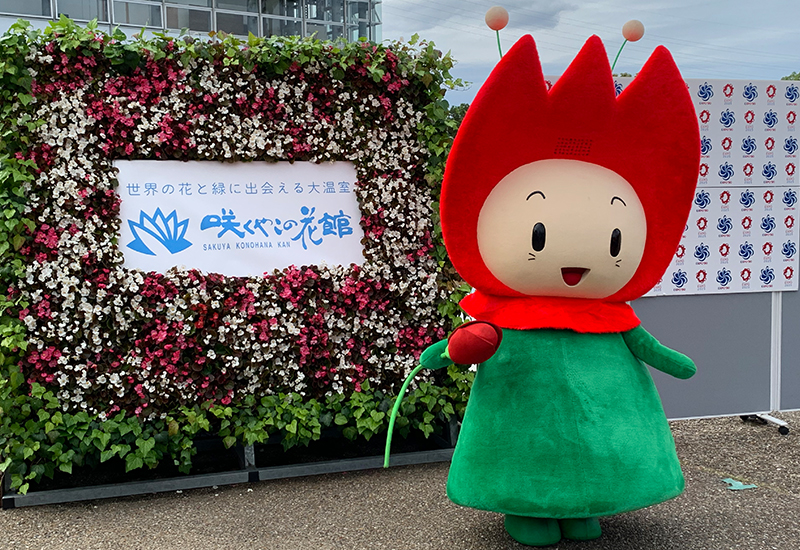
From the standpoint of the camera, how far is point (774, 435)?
5.48 meters

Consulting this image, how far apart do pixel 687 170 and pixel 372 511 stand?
2254mm

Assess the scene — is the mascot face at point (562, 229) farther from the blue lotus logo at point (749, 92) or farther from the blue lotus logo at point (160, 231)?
the blue lotus logo at point (749, 92)

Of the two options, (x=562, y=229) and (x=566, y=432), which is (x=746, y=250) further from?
(x=566, y=432)

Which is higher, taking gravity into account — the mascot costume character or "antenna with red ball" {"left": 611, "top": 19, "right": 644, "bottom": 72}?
"antenna with red ball" {"left": 611, "top": 19, "right": 644, "bottom": 72}

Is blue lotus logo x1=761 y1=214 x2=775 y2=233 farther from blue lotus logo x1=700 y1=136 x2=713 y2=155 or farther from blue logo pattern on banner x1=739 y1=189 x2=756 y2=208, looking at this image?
blue lotus logo x1=700 y1=136 x2=713 y2=155

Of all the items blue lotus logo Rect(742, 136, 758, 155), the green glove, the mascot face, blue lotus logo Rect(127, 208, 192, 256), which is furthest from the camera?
blue lotus logo Rect(742, 136, 758, 155)

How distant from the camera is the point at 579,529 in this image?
3412 mm

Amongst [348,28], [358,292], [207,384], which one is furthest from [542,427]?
[348,28]

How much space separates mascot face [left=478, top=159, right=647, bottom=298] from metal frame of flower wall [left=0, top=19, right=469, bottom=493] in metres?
1.53

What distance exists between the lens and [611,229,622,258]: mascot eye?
10.4ft

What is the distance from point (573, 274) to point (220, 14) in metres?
14.0

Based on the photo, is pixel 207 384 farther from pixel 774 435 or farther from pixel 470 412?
pixel 774 435

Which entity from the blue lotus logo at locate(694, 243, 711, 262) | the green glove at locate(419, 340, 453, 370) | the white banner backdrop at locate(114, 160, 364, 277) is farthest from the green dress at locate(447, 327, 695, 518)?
the blue lotus logo at locate(694, 243, 711, 262)

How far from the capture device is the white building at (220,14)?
1363 centimetres
